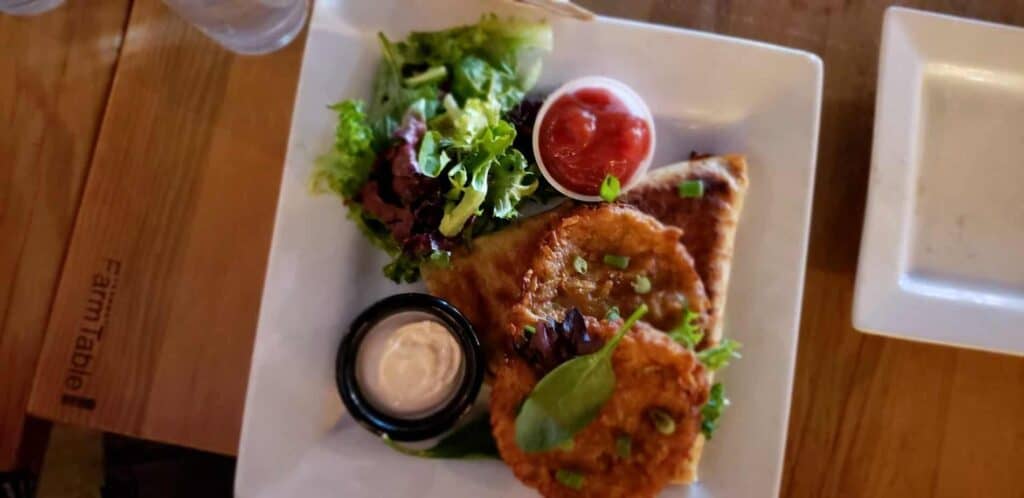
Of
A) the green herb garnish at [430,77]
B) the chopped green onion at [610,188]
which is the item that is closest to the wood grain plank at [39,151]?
the green herb garnish at [430,77]

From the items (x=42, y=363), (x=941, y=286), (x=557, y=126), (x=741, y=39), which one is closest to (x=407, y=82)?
(x=557, y=126)

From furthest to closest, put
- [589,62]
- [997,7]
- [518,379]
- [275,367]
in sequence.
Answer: [997,7] < [589,62] < [275,367] < [518,379]

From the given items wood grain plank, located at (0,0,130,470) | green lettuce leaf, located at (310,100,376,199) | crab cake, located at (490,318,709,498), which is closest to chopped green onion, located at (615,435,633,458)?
crab cake, located at (490,318,709,498)

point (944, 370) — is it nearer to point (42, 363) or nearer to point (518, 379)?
point (518, 379)

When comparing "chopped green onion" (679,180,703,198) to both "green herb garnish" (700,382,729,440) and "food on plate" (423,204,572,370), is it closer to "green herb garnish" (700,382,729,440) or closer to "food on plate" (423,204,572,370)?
"food on plate" (423,204,572,370)

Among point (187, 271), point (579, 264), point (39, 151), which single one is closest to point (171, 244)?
point (187, 271)

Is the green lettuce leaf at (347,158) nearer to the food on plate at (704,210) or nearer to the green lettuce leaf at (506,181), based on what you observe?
the green lettuce leaf at (506,181)
